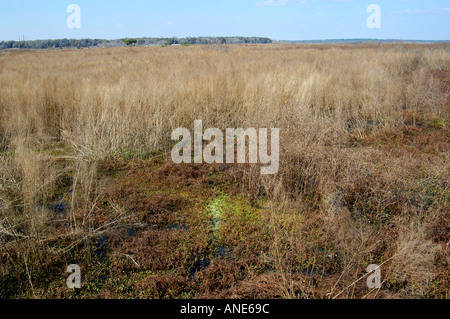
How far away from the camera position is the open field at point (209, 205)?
10.4 feet

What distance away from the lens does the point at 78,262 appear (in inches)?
136

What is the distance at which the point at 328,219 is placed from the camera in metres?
4.00

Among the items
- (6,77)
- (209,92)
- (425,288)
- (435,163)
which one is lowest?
(425,288)

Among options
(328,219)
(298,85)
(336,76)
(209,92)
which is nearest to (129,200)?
(328,219)

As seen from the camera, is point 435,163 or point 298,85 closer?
point 435,163

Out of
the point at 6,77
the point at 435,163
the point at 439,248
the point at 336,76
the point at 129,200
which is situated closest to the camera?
the point at 439,248

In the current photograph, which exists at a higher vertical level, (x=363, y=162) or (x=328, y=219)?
(x=363, y=162)

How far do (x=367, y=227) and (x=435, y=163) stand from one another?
100 inches

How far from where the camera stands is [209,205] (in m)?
4.72

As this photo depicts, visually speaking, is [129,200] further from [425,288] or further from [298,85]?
[298,85]

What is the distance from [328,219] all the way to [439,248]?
1188 mm

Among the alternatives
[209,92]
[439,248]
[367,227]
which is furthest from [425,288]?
[209,92]

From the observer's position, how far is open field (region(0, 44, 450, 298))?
10.4 ft
